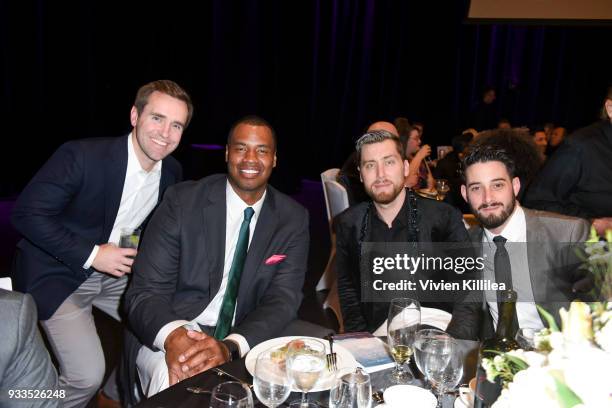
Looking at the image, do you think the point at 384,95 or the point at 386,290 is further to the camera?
the point at 384,95

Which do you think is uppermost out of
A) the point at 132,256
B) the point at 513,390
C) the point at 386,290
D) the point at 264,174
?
the point at 264,174

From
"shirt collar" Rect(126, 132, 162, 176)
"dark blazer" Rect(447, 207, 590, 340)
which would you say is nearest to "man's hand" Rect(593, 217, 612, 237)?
"dark blazer" Rect(447, 207, 590, 340)

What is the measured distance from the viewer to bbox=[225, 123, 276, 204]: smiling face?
245 cm

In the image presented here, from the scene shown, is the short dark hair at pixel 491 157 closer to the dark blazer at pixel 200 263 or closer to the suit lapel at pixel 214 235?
the dark blazer at pixel 200 263

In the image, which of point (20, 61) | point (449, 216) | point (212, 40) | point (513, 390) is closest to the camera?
point (513, 390)

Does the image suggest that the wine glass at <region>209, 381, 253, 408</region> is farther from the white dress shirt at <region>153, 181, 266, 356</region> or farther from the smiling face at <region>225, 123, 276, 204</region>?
the smiling face at <region>225, 123, 276, 204</region>

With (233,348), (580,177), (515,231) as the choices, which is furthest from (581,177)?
(233,348)

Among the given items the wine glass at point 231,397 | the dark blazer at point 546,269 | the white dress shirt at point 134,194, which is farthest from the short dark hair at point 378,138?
the wine glass at point 231,397

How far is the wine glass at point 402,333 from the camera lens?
1.55 meters

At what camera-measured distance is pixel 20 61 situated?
6891 mm

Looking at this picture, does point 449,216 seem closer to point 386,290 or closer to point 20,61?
point 386,290

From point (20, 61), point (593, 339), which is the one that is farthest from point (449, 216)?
point (20, 61)

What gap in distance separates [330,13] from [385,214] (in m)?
8.31

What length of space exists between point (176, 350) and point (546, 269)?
1.65m
